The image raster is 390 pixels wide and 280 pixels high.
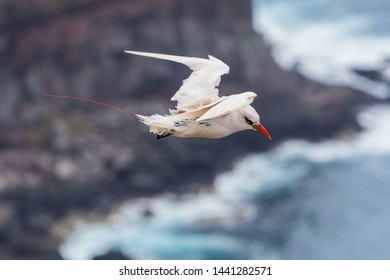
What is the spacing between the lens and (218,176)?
43.2 meters

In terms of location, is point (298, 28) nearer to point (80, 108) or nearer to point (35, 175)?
point (80, 108)

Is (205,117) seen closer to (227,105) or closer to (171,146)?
(227,105)

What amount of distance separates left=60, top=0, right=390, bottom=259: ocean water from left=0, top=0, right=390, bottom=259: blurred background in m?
0.09

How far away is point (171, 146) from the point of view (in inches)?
1678

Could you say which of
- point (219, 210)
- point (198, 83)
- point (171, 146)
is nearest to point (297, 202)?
point (219, 210)

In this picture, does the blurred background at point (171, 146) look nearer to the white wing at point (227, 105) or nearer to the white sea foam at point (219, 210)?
the white sea foam at point (219, 210)

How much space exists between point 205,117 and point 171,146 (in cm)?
3510

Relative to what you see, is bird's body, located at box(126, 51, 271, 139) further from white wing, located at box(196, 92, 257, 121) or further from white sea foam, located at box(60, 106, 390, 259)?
white sea foam, located at box(60, 106, 390, 259)

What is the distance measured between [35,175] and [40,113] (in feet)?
9.42

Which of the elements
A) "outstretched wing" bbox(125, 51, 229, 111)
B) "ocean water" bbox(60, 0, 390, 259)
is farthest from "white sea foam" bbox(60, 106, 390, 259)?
"outstretched wing" bbox(125, 51, 229, 111)

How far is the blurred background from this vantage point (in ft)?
131

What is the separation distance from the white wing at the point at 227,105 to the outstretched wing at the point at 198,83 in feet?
1.87

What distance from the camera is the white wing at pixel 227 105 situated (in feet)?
24.8

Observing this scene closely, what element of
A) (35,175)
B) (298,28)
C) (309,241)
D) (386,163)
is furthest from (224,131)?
(298,28)
